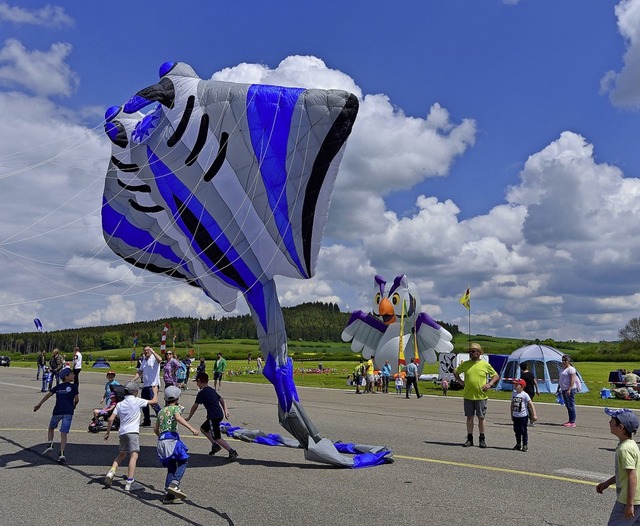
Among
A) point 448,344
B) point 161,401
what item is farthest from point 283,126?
point 448,344

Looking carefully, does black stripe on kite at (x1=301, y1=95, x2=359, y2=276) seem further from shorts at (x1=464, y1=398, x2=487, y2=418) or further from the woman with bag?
the woman with bag

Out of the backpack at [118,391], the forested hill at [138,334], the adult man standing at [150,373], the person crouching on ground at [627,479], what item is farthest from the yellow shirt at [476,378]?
the forested hill at [138,334]

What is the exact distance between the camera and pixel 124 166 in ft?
32.2

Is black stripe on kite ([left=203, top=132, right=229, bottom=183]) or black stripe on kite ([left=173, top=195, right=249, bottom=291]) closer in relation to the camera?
black stripe on kite ([left=203, top=132, right=229, bottom=183])

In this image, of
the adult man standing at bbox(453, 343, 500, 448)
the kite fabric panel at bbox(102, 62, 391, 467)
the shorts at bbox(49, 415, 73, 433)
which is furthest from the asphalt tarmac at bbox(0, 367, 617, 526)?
the kite fabric panel at bbox(102, 62, 391, 467)

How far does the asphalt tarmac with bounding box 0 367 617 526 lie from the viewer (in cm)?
637

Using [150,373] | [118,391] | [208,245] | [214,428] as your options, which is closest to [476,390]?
[214,428]

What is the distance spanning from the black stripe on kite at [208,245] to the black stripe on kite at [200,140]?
81 centimetres

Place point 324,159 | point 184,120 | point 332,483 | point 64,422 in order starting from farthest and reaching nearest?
point 64,422
point 184,120
point 324,159
point 332,483

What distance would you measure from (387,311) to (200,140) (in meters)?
23.3

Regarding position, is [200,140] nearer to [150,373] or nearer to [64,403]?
[64,403]

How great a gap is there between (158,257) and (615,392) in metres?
19.5

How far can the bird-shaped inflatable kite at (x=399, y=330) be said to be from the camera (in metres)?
30.4

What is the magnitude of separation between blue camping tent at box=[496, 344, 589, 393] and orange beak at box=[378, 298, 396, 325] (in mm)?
6629
